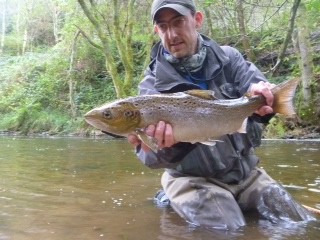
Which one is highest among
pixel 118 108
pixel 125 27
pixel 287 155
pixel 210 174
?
pixel 125 27

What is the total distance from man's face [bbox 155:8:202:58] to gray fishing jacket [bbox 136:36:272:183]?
0.14 meters

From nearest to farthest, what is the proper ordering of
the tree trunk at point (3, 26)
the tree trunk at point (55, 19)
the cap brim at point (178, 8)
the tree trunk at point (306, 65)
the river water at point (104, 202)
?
the river water at point (104, 202)
the cap brim at point (178, 8)
the tree trunk at point (306, 65)
the tree trunk at point (55, 19)
the tree trunk at point (3, 26)

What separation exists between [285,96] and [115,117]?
111 centimetres

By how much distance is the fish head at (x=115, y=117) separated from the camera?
264 centimetres

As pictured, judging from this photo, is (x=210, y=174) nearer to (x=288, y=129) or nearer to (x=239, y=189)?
(x=239, y=189)

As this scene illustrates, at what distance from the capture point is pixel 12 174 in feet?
19.5

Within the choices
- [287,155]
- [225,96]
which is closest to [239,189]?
[225,96]

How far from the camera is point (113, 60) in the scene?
16.4 metres

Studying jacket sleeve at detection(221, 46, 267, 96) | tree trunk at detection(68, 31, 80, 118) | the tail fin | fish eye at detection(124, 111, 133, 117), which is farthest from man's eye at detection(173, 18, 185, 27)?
tree trunk at detection(68, 31, 80, 118)

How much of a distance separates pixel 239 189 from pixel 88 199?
4.82 ft

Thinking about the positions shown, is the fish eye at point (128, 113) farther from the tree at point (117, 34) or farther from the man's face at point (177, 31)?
the tree at point (117, 34)

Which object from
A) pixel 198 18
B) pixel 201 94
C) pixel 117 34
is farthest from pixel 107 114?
pixel 117 34

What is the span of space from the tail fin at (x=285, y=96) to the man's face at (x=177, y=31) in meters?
0.88

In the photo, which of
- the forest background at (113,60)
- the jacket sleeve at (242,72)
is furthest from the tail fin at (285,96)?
the forest background at (113,60)
